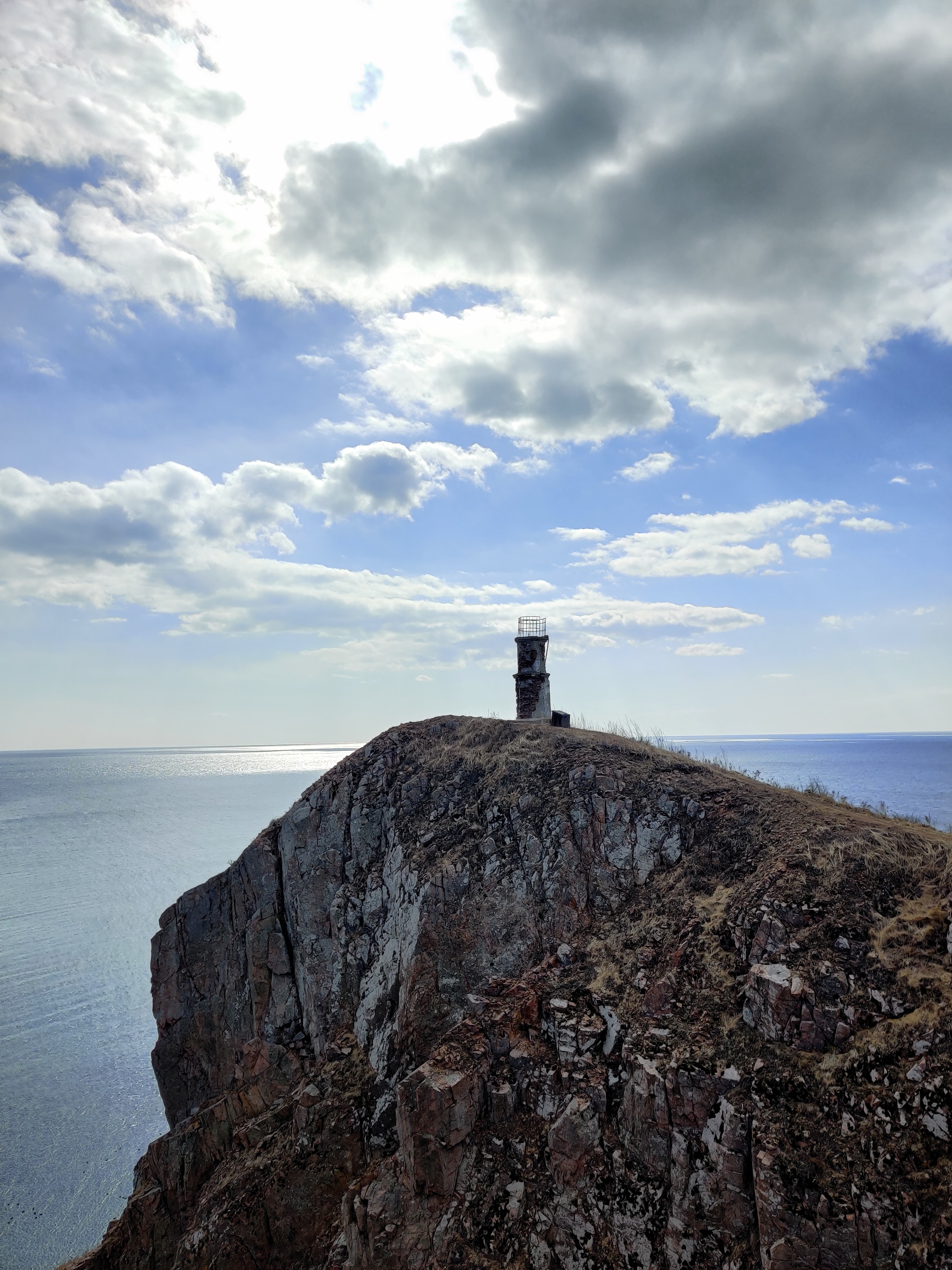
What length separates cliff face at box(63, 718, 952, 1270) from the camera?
38.0 ft

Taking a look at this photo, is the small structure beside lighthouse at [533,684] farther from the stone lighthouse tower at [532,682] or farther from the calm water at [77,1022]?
the calm water at [77,1022]

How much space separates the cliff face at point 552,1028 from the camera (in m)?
11.6

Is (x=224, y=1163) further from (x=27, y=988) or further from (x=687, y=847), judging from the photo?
(x=27, y=988)

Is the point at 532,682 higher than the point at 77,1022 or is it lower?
higher

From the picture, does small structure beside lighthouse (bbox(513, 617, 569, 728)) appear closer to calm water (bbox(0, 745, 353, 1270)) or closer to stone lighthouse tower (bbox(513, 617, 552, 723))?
stone lighthouse tower (bbox(513, 617, 552, 723))

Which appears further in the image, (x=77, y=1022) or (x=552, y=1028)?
(x=77, y=1022)

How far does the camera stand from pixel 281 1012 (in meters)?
23.8

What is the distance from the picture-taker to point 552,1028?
50.3ft

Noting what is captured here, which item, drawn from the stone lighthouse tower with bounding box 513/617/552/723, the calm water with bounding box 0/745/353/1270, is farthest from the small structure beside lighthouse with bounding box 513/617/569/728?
the calm water with bounding box 0/745/353/1270

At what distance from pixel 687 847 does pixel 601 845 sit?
2.70 m

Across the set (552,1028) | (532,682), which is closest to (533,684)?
(532,682)

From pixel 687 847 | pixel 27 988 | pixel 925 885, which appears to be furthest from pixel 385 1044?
pixel 27 988

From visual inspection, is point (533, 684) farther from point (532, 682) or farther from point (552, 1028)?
point (552, 1028)

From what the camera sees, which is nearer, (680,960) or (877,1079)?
(877,1079)
